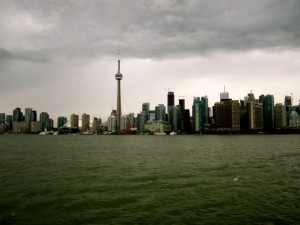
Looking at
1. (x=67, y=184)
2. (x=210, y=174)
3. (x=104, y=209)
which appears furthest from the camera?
(x=210, y=174)

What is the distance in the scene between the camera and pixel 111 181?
39.1 metres

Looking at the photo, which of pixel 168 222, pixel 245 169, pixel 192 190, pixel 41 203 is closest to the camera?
pixel 168 222

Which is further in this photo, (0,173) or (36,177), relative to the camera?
(0,173)

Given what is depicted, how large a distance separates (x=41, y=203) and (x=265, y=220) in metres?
21.1

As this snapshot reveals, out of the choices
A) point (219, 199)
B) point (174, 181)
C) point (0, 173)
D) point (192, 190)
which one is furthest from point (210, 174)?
point (0, 173)

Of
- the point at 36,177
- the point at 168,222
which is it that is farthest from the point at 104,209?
the point at 36,177

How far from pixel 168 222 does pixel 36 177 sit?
26.1 metres

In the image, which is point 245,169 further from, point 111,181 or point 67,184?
point 67,184

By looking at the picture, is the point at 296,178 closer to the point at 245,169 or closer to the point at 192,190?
the point at 245,169

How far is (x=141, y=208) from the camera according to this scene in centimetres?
2673

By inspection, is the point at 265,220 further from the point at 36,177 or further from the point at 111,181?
the point at 36,177

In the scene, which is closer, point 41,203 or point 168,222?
point 168,222

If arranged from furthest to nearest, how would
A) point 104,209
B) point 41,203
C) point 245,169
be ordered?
point 245,169 < point 41,203 < point 104,209

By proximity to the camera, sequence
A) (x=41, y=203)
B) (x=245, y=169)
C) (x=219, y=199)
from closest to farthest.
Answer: (x=41, y=203)
(x=219, y=199)
(x=245, y=169)
